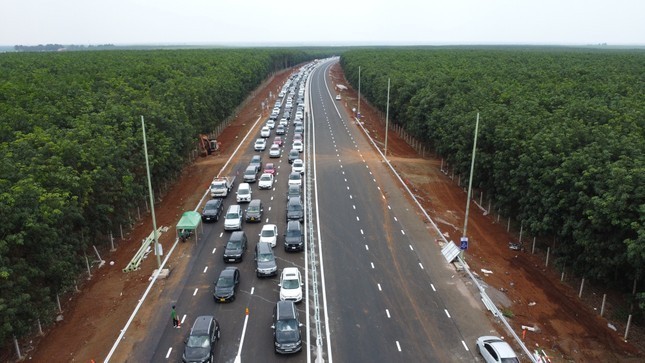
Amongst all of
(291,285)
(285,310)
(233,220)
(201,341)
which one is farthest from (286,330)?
(233,220)

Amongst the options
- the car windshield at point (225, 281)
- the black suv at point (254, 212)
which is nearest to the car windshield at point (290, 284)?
the car windshield at point (225, 281)

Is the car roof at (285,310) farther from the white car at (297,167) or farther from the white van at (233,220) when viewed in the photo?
the white car at (297,167)

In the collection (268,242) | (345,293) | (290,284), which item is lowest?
(345,293)

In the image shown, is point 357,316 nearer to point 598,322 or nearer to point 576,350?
point 576,350

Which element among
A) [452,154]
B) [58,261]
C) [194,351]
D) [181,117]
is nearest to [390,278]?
[194,351]

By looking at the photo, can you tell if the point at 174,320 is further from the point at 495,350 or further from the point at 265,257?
the point at 495,350

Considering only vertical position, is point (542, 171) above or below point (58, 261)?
above
